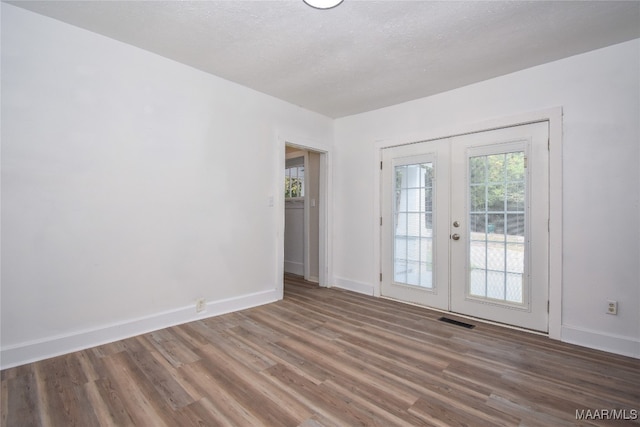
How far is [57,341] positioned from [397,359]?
2616mm

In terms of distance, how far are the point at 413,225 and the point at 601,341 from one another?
1969 mm

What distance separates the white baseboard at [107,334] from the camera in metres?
2.21

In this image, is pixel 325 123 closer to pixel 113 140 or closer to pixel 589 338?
pixel 113 140

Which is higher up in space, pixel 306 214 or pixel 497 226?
pixel 306 214

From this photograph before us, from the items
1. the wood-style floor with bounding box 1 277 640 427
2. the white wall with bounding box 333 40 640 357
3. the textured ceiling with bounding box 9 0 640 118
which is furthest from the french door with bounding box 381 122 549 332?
the textured ceiling with bounding box 9 0 640 118

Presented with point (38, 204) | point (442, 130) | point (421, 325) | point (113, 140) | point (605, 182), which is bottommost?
point (421, 325)

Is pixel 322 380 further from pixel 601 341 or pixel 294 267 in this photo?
pixel 294 267

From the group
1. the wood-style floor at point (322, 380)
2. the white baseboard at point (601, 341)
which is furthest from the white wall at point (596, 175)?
the wood-style floor at point (322, 380)

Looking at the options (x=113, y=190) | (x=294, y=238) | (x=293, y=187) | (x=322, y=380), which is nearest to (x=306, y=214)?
(x=294, y=238)

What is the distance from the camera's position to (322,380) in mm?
2061

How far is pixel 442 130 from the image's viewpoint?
11.6ft

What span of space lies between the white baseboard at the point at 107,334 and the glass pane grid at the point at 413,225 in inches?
76.8

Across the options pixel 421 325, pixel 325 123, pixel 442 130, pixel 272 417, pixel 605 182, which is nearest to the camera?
pixel 272 417

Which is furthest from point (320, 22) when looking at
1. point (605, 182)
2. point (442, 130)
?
point (605, 182)
